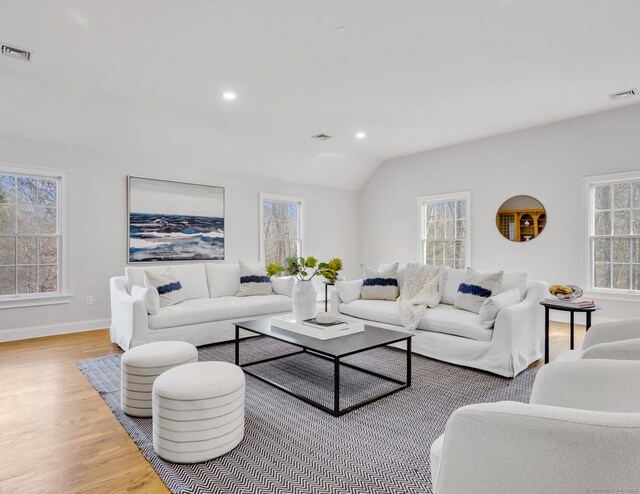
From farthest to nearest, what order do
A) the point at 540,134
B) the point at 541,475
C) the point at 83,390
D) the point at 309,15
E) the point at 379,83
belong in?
the point at 540,134 → the point at 379,83 → the point at 83,390 → the point at 309,15 → the point at 541,475

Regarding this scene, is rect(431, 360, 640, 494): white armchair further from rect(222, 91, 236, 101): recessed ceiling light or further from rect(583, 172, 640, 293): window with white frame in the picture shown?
rect(583, 172, 640, 293): window with white frame

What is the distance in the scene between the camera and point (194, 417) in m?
1.97

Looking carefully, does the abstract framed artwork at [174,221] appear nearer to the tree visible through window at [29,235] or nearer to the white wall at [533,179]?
the tree visible through window at [29,235]

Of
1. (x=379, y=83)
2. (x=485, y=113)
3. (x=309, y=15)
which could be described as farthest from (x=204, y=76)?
(x=485, y=113)

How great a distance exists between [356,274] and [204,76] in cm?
517

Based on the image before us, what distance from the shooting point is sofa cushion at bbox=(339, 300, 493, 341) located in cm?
340

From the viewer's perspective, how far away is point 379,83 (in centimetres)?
392

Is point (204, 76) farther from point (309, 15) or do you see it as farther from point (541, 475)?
point (541, 475)

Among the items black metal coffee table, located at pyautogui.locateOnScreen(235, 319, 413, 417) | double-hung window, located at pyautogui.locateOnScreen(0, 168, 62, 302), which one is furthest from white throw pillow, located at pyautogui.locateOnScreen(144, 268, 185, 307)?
double-hung window, located at pyautogui.locateOnScreen(0, 168, 62, 302)

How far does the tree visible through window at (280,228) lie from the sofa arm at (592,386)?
18.1ft

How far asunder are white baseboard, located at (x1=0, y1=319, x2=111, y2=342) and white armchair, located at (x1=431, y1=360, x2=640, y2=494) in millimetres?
5080

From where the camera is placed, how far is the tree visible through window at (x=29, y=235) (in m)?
4.45

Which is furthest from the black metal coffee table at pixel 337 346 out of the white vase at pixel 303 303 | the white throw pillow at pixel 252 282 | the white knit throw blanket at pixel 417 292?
the white throw pillow at pixel 252 282

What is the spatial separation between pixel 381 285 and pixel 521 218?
270 cm
